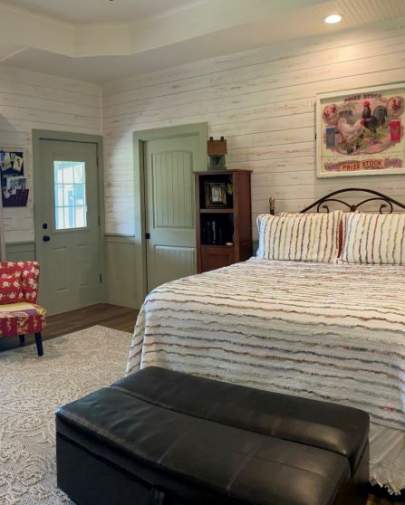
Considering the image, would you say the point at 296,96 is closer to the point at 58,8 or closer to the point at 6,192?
the point at 58,8

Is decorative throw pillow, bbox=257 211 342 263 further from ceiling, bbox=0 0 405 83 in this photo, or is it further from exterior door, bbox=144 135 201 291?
ceiling, bbox=0 0 405 83

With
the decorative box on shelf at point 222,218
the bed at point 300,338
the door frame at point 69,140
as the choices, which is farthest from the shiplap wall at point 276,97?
the bed at point 300,338

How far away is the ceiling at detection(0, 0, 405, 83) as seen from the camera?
12.4ft

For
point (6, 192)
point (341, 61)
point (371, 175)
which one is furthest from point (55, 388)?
point (341, 61)

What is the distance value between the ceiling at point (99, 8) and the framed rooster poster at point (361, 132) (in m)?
1.54

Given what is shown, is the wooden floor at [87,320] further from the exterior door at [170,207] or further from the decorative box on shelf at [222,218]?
the decorative box on shelf at [222,218]

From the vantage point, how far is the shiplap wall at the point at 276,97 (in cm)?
402

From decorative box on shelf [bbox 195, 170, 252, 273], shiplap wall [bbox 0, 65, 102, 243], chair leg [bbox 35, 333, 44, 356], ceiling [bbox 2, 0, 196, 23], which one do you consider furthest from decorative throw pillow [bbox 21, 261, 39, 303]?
ceiling [bbox 2, 0, 196, 23]

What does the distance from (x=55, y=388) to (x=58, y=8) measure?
322 cm

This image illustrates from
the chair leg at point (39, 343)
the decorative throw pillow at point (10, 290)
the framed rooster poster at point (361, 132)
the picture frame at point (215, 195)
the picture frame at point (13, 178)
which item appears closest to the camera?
the framed rooster poster at point (361, 132)

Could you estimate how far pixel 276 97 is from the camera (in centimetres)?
452

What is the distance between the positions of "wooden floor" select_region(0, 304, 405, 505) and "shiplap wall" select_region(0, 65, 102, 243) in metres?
0.97

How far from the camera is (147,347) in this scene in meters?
2.84

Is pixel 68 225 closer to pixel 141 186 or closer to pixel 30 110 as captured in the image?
pixel 141 186
